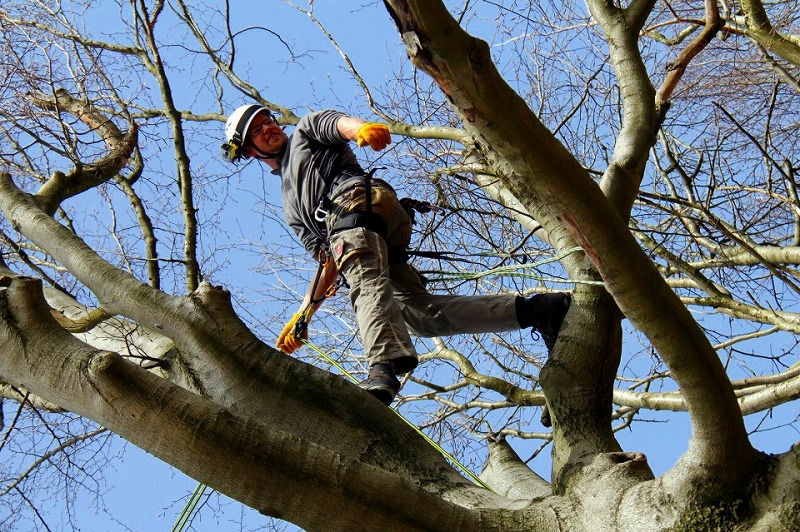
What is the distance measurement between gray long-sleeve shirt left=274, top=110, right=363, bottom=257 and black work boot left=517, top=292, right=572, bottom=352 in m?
1.07

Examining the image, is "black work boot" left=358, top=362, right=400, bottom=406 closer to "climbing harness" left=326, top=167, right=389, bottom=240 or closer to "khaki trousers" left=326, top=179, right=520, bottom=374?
"khaki trousers" left=326, top=179, right=520, bottom=374

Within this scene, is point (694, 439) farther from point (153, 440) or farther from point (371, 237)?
point (371, 237)

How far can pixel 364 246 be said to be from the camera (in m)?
3.46

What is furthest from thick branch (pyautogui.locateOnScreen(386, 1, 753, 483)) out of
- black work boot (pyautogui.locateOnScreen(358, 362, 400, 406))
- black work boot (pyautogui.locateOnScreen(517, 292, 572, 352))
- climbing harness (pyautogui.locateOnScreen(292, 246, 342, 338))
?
climbing harness (pyautogui.locateOnScreen(292, 246, 342, 338))

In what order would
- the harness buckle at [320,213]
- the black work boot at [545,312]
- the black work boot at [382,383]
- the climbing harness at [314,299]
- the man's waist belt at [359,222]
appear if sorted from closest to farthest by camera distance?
the black work boot at [382,383], the black work boot at [545,312], the man's waist belt at [359,222], the harness buckle at [320,213], the climbing harness at [314,299]

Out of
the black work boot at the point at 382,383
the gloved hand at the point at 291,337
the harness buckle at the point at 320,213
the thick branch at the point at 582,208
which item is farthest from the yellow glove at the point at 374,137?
the thick branch at the point at 582,208

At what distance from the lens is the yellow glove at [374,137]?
3307 mm

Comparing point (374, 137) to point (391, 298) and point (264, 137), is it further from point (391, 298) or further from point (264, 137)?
point (264, 137)

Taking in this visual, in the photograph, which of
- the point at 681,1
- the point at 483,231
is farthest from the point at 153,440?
A: the point at 681,1

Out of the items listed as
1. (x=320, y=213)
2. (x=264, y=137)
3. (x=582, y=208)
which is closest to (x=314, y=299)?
(x=320, y=213)

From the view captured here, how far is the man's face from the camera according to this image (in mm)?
4168

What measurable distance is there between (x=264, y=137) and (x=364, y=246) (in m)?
1.07

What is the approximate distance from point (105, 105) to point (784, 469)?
12.8 feet

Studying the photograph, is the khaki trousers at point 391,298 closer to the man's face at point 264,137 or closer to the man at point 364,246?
the man at point 364,246
